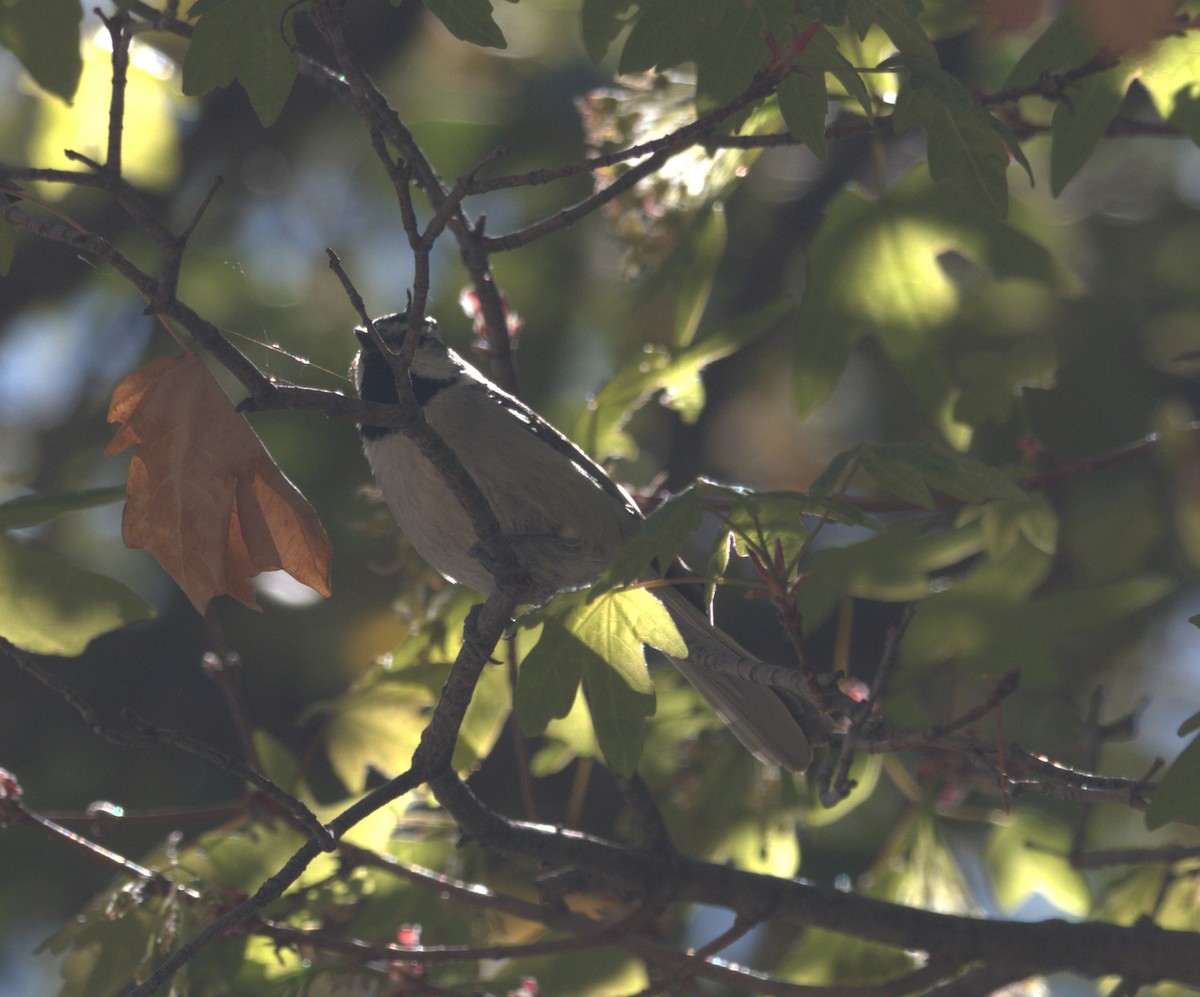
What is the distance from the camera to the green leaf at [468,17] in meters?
2.24

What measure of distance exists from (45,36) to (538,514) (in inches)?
65.9

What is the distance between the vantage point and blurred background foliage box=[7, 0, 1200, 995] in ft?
11.0

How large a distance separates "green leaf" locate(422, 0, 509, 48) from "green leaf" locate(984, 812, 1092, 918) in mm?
2807

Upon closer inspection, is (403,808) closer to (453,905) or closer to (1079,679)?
(453,905)

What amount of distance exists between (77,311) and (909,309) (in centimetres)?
474

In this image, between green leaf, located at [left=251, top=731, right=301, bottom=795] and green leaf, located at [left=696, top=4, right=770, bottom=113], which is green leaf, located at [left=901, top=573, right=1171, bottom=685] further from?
green leaf, located at [left=251, top=731, right=301, bottom=795]

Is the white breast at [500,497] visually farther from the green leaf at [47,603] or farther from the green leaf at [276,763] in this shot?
the green leaf at [47,603]

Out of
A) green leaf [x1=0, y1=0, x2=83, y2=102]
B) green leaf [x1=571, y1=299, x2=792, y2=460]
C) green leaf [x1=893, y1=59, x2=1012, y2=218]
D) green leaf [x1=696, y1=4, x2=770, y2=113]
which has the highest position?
green leaf [x1=0, y1=0, x2=83, y2=102]

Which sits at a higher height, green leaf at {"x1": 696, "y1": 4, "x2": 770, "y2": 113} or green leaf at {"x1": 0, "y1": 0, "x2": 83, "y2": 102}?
green leaf at {"x1": 0, "y1": 0, "x2": 83, "y2": 102}

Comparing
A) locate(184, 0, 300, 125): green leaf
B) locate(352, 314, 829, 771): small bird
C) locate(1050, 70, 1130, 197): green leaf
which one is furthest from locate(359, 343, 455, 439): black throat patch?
locate(1050, 70, 1130, 197): green leaf

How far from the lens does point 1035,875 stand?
393 cm

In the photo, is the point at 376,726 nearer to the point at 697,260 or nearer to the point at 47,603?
the point at 47,603

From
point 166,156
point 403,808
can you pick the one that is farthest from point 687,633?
point 166,156

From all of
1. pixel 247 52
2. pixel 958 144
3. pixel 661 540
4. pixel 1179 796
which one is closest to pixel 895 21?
pixel 958 144
